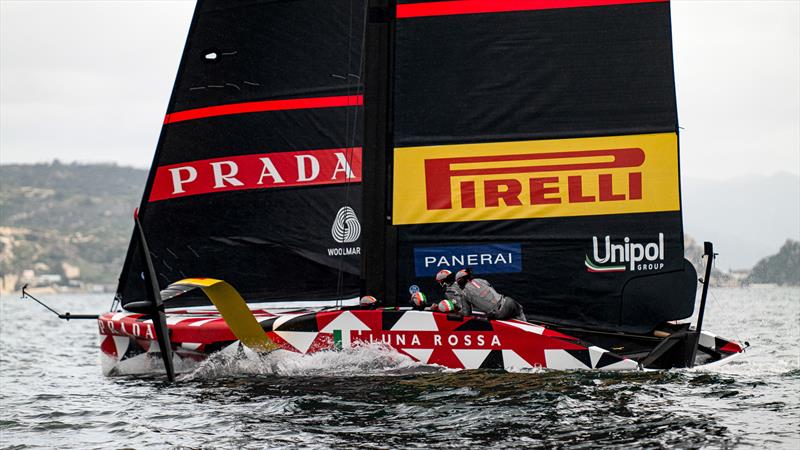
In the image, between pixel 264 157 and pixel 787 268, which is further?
pixel 787 268

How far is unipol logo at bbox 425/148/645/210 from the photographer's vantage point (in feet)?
31.9

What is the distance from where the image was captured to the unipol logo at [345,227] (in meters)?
11.3

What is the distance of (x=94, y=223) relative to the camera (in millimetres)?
136375

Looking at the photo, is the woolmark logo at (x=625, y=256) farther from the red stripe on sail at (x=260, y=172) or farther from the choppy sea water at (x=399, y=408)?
the red stripe on sail at (x=260, y=172)

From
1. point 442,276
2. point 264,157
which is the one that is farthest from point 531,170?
point 264,157

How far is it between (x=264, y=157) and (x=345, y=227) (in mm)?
1176

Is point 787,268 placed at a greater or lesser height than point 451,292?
greater

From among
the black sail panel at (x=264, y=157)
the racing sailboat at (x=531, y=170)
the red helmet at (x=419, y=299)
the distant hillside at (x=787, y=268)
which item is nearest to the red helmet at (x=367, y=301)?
the racing sailboat at (x=531, y=170)

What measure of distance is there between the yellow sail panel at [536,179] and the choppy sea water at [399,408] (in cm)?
165

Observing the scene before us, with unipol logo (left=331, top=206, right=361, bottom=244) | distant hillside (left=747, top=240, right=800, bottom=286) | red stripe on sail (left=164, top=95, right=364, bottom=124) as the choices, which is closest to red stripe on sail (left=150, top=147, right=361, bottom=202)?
unipol logo (left=331, top=206, right=361, bottom=244)

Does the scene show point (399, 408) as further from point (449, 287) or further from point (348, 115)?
point (348, 115)

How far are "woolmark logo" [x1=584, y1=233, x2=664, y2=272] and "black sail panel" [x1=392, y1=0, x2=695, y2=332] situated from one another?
0.04 ft

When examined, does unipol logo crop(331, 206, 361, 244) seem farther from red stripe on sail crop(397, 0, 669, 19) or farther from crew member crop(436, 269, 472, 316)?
red stripe on sail crop(397, 0, 669, 19)

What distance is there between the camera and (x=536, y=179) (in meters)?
9.76
